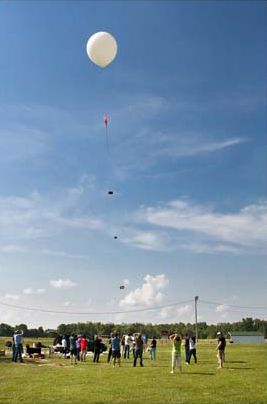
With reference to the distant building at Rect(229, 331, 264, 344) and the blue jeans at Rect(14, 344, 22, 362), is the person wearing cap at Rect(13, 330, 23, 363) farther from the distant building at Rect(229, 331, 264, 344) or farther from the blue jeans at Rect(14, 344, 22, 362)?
the distant building at Rect(229, 331, 264, 344)

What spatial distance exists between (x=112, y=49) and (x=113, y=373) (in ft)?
43.8

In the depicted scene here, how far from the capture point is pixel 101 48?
672 inches

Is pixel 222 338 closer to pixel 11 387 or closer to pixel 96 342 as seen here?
pixel 96 342

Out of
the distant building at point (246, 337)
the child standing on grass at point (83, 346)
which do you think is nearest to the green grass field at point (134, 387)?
the child standing on grass at point (83, 346)

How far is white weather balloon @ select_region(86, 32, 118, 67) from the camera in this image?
55.9ft

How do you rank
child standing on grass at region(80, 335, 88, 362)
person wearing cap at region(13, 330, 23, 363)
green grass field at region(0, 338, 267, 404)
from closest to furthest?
1. green grass field at region(0, 338, 267, 404)
2. person wearing cap at region(13, 330, 23, 363)
3. child standing on grass at region(80, 335, 88, 362)

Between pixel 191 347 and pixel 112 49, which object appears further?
pixel 191 347

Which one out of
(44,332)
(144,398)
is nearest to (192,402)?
(144,398)

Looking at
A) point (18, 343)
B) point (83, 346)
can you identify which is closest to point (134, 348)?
point (83, 346)

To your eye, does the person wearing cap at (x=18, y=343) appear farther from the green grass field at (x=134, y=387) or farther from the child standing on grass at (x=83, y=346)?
the green grass field at (x=134, y=387)

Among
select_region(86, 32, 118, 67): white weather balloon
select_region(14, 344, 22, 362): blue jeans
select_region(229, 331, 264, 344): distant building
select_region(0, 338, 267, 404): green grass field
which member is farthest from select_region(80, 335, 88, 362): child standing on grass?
select_region(229, 331, 264, 344): distant building

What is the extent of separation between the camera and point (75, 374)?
877 inches

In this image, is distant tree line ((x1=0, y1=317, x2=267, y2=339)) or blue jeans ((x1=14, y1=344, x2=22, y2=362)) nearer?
blue jeans ((x1=14, y1=344, x2=22, y2=362))

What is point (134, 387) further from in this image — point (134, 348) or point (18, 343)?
point (18, 343)
